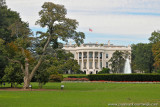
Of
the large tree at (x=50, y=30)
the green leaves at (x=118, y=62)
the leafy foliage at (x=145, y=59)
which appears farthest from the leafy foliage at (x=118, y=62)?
the large tree at (x=50, y=30)

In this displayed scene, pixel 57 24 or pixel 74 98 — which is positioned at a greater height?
pixel 57 24

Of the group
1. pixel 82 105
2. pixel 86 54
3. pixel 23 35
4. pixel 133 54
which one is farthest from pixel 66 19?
pixel 133 54

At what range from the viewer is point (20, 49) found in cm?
3694

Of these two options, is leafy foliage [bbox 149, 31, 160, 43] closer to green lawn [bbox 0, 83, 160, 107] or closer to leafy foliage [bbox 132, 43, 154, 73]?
leafy foliage [bbox 132, 43, 154, 73]

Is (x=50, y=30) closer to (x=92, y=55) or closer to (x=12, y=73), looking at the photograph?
(x=12, y=73)

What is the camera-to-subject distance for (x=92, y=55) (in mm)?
103125

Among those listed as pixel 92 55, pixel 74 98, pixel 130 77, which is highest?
pixel 92 55

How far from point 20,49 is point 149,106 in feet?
78.3

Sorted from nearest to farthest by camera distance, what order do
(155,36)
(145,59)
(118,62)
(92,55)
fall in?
(118,62)
(155,36)
(145,59)
(92,55)

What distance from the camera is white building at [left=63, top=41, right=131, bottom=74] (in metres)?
101

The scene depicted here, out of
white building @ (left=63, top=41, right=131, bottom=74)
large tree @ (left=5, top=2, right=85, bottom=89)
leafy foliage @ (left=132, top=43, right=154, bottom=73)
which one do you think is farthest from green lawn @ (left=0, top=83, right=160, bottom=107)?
white building @ (left=63, top=41, right=131, bottom=74)

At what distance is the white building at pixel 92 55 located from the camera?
101m

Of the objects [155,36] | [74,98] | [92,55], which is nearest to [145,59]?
[155,36]

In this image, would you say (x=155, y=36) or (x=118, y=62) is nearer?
(x=118, y=62)
